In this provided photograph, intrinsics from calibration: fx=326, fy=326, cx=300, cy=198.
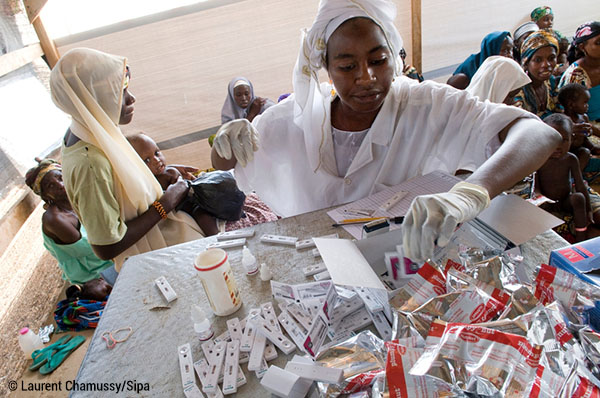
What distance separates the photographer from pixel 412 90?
4.63 feet

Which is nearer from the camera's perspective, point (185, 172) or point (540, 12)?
point (185, 172)

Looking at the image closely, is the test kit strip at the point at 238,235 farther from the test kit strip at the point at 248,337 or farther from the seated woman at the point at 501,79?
the seated woman at the point at 501,79

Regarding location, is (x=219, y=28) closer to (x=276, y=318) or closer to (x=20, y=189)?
(x=20, y=189)

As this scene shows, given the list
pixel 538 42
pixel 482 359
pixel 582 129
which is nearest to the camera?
pixel 482 359

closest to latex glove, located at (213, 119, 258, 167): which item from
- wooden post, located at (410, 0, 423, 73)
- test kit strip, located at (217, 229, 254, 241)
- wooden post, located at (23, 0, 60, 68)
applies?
test kit strip, located at (217, 229, 254, 241)

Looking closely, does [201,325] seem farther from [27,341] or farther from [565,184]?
[565,184]

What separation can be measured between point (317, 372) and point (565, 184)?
2.42 meters

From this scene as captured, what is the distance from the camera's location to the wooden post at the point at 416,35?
3773 mm

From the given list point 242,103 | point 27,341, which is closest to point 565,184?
point 242,103

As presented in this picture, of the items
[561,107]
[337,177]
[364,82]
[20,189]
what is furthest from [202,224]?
[561,107]

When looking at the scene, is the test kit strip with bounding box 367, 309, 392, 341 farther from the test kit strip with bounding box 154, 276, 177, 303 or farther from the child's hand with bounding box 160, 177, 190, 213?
the child's hand with bounding box 160, 177, 190, 213

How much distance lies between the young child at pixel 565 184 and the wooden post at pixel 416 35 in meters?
2.18

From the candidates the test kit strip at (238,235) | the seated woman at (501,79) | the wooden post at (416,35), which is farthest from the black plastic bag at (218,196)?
the wooden post at (416,35)

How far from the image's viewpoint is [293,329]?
775mm
